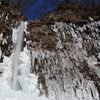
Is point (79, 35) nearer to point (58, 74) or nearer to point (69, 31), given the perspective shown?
point (69, 31)

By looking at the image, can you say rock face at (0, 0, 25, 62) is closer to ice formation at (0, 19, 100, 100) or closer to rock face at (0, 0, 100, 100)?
rock face at (0, 0, 100, 100)

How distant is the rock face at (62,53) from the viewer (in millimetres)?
7516

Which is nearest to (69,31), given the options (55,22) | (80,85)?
(55,22)

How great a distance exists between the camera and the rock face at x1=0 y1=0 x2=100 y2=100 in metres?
7.52

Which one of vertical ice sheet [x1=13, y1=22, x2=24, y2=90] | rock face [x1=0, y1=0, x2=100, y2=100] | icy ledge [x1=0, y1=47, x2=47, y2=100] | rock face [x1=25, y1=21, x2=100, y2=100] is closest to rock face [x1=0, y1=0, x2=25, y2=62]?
rock face [x1=0, y1=0, x2=100, y2=100]

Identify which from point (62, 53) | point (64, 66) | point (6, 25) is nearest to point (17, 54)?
point (6, 25)

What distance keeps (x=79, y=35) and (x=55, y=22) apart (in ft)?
8.84

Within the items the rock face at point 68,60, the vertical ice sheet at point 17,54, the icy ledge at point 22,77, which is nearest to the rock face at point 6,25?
the vertical ice sheet at point 17,54

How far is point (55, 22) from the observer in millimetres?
10523

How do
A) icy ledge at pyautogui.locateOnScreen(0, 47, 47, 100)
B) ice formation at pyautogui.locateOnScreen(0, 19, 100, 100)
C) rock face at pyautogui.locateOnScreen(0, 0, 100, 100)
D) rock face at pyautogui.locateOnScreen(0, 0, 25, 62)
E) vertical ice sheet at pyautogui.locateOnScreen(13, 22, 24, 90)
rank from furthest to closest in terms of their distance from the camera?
rock face at pyautogui.locateOnScreen(0, 0, 100, 100), rock face at pyautogui.locateOnScreen(0, 0, 25, 62), ice formation at pyautogui.locateOnScreen(0, 19, 100, 100), vertical ice sheet at pyautogui.locateOnScreen(13, 22, 24, 90), icy ledge at pyautogui.locateOnScreen(0, 47, 47, 100)

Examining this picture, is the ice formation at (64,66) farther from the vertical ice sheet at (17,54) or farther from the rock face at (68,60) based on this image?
the vertical ice sheet at (17,54)

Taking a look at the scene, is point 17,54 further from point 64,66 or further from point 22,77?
point 64,66

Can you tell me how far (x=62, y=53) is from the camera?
902 cm

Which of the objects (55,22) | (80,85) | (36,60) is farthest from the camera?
(55,22)
